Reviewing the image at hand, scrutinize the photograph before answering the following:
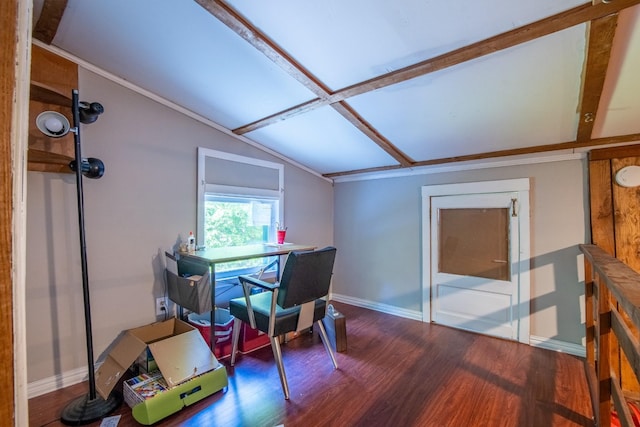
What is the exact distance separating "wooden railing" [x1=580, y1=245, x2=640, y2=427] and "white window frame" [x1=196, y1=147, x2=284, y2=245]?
8.87ft

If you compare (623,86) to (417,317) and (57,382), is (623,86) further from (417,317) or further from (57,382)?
(57,382)

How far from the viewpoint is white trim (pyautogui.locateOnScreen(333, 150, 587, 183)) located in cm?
259

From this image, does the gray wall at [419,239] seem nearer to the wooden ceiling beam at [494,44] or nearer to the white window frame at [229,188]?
the white window frame at [229,188]

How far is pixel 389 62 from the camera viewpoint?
175 centimetres

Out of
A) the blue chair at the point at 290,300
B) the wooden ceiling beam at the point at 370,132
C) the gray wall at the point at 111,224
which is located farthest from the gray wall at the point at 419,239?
the gray wall at the point at 111,224

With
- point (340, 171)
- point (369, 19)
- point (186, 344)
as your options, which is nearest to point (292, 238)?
point (340, 171)

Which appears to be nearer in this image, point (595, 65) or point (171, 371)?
point (595, 65)

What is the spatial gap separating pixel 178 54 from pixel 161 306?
1.92 meters

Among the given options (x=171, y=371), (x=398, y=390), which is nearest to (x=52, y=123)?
(x=171, y=371)

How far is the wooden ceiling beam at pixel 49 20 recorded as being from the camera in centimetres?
160

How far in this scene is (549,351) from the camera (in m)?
2.60

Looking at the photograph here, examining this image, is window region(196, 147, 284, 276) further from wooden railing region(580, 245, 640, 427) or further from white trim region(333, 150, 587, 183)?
wooden railing region(580, 245, 640, 427)

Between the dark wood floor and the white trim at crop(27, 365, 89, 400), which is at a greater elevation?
the white trim at crop(27, 365, 89, 400)

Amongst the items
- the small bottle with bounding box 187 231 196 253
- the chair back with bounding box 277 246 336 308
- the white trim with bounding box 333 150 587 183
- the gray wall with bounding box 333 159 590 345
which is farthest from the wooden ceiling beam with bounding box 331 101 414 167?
the small bottle with bounding box 187 231 196 253
